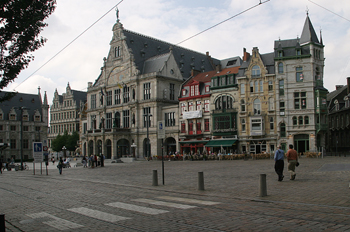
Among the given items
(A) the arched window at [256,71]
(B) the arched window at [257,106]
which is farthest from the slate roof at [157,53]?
(B) the arched window at [257,106]

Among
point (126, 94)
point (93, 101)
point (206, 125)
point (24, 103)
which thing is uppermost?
point (24, 103)

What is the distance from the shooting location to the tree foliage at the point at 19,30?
1160cm

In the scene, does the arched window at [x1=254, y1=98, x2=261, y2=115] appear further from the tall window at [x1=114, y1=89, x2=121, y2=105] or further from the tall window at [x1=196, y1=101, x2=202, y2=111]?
the tall window at [x1=114, y1=89, x2=121, y2=105]

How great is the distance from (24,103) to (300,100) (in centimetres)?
7527

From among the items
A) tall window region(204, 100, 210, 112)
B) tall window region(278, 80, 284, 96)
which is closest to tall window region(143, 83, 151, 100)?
tall window region(204, 100, 210, 112)

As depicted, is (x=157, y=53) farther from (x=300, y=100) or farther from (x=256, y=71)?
(x=300, y=100)

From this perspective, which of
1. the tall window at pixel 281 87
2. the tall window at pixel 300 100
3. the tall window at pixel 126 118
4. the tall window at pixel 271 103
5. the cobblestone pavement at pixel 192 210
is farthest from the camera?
the tall window at pixel 126 118

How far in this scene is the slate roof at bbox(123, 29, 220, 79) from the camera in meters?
67.1

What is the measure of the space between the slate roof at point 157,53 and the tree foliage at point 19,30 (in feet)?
171

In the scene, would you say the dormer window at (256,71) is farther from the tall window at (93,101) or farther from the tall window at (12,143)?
the tall window at (12,143)

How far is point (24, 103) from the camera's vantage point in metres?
94.4

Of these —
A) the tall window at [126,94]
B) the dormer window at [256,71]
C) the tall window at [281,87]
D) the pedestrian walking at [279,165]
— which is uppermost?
the dormer window at [256,71]

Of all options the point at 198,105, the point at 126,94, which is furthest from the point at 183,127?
the point at 126,94

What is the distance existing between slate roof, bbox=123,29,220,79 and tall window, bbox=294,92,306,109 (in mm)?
26229
